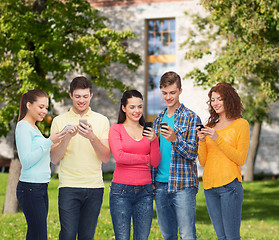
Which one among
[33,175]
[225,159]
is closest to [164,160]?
[225,159]

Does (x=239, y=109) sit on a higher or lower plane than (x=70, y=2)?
lower

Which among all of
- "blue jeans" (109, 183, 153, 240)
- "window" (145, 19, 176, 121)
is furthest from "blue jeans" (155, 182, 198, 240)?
"window" (145, 19, 176, 121)

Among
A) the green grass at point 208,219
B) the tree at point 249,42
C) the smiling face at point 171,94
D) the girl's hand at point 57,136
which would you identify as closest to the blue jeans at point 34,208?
the girl's hand at point 57,136

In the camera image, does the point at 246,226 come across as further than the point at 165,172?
Yes

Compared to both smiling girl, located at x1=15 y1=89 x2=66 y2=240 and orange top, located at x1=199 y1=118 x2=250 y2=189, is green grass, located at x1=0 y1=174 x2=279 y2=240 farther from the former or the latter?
smiling girl, located at x1=15 y1=89 x2=66 y2=240

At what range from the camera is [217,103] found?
4.74 m

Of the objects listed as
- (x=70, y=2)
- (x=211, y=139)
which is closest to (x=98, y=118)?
(x=211, y=139)

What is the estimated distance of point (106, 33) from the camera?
13172mm

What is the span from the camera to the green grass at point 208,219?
31.3ft

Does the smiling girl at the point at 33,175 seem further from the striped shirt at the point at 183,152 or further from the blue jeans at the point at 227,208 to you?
the blue jeans at the point at 227,208

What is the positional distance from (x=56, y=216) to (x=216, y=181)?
8.48 m

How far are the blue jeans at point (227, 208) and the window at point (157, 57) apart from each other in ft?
64.6

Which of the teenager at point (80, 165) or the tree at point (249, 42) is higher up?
the tree at point (249, 42)

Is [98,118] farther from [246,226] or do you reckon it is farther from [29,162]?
[246,226]
